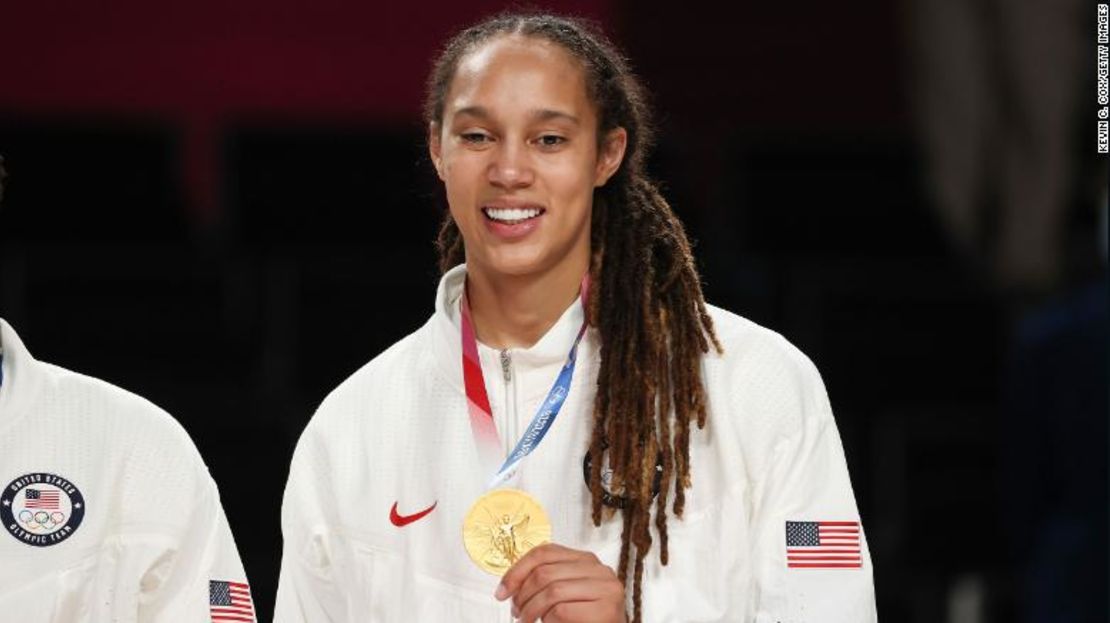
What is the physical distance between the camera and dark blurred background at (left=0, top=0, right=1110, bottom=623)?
22.6 feet

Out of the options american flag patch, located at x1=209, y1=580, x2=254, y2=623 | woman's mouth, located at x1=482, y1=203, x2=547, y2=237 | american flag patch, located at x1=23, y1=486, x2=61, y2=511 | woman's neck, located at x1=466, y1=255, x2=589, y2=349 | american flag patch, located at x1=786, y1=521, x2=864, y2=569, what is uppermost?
woman's mouth, located at x1=482, y1=203, x2=547, y2=237

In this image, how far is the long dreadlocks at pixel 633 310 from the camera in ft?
14.0

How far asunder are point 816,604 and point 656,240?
Answer: 73 cm

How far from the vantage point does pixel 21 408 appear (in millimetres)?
4332

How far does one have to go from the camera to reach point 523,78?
14.2 feet

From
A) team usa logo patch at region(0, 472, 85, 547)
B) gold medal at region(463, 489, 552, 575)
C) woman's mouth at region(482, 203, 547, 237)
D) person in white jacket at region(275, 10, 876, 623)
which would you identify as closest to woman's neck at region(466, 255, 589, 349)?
person in white jacket at region(275, 10, 876, 623)

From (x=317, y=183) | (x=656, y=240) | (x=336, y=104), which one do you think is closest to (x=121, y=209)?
(x=317, y=183)

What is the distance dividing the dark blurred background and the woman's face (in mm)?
2241

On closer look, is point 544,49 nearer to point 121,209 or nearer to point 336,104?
point 121,209

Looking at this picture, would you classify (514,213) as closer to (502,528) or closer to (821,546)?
(502,528)

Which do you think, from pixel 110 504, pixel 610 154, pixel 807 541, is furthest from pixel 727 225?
pixel 110 504

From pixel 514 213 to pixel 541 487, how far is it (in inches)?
19.0

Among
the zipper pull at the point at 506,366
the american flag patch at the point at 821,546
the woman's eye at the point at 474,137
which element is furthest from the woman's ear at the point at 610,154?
the american flag patch at the point at 821,546

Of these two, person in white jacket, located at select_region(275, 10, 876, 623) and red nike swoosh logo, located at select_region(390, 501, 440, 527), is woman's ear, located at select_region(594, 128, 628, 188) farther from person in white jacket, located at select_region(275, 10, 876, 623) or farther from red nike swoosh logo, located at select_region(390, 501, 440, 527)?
red nike swoosh logo, located at select_region(390, 501, 440, 527)
